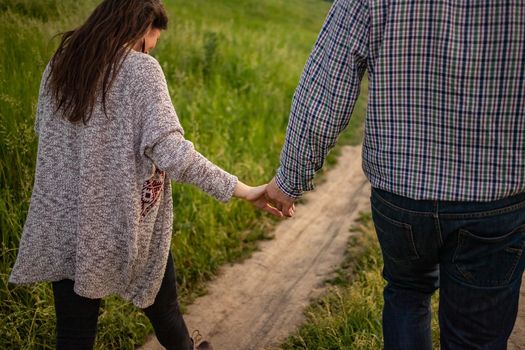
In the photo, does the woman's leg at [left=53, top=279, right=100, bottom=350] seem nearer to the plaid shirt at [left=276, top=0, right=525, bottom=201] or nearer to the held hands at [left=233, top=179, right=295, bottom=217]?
the held hands at [left=233, top=179, right=295, bottom=217]

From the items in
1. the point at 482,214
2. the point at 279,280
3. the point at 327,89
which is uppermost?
the point at 327,89

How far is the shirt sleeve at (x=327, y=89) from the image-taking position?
2148 mm

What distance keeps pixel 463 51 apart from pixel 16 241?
313cm

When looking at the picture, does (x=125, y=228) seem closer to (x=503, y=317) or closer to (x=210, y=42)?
(x=503, y=317)

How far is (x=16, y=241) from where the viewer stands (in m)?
4.00

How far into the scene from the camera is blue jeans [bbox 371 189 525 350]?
81.3 inches

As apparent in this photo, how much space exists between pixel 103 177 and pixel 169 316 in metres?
0.83

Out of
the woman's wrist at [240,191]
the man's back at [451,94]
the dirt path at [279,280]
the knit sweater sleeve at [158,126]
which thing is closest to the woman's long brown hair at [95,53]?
the knit sweater sleeve at [158,126]

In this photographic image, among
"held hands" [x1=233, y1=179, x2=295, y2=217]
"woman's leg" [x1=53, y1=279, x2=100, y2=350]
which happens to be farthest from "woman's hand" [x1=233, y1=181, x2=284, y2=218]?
"woman's leg" [x1=53, y1=279, x2=100, y2=350]

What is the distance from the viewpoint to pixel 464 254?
2109 millimetres

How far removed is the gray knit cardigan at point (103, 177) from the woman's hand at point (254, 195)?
16 cm

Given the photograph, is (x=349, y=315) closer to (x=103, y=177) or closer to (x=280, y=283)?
(x=280, y=283)

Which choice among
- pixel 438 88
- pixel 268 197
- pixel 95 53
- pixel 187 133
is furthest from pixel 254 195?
pixel 187 133

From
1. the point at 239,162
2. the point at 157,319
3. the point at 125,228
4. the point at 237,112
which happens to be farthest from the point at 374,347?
the point at 237,112
